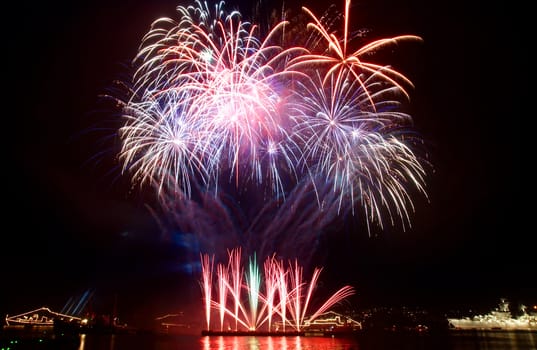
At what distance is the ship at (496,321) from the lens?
14788cm

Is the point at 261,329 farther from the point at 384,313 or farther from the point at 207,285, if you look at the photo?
→ the point at 384,313

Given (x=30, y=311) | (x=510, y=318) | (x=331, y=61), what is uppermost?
(x=331, y=61)

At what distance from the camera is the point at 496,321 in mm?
159125

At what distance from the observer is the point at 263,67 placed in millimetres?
21984

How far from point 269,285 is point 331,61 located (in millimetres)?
27747

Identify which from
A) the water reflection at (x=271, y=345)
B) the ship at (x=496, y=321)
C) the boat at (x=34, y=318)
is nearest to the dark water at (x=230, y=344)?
the water reflection at (x=271, y=345)

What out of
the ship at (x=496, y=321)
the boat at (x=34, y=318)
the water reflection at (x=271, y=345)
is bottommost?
the ship at (x=496, y=321)

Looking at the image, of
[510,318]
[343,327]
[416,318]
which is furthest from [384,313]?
[343,327]

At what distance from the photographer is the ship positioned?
485 feet

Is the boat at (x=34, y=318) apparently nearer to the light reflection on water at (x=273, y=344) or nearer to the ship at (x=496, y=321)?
the light reflection on water at (x=273, y=344)

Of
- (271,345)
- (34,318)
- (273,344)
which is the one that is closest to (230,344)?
(271,345)

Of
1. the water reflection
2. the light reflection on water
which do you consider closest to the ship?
the light reflection on water

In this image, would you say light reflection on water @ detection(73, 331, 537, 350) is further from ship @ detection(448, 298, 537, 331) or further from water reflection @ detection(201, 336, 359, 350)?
ship @ detection(448, 298, 537, 331)

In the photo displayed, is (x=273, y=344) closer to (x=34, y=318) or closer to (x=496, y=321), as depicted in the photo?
(x=34, y=318)
